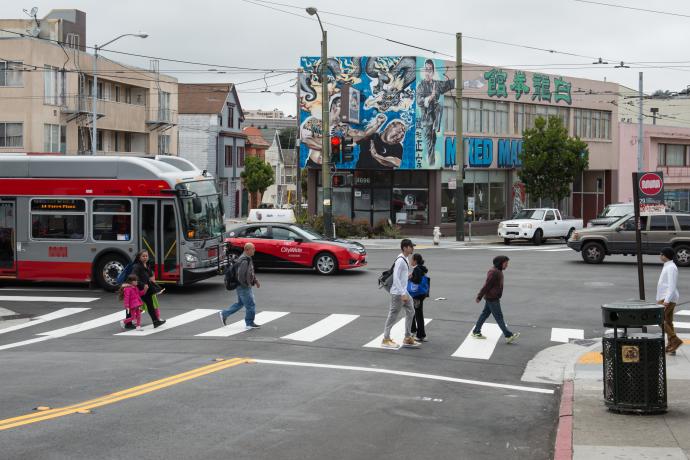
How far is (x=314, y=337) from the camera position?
17.7 m

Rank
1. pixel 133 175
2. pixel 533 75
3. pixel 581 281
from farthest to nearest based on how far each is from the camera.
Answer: pixel 533 75 → pixel 581 281 → pixel 133 175

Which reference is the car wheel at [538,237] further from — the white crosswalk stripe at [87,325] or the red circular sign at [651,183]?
the red circular sign at [651,183]

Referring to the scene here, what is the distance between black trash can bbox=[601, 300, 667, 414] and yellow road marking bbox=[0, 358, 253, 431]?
5.58 meters

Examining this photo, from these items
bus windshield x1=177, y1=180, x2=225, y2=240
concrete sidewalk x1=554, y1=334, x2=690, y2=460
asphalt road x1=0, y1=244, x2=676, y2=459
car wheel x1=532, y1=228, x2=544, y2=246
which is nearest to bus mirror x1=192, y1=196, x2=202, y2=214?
bus windshield x1=177, y1=180, x2=225, y2=240

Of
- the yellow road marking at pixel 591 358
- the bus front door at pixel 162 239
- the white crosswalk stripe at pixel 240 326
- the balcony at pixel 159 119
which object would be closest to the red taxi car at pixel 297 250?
the bus front door at pixel 162 239

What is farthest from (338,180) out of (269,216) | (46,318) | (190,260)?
(46,318)

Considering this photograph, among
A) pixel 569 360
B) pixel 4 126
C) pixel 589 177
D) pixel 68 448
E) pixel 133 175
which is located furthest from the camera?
pixel 589 177

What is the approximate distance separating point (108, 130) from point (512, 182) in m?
24.7

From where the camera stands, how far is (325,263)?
27828mm

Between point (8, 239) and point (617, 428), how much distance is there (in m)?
18.4

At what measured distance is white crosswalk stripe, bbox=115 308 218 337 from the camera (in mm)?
18578

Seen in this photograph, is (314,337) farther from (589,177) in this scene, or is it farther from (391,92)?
(589,177)

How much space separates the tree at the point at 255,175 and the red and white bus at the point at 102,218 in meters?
66.4

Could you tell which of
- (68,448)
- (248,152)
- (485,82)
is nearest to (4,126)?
(485,82)
